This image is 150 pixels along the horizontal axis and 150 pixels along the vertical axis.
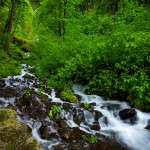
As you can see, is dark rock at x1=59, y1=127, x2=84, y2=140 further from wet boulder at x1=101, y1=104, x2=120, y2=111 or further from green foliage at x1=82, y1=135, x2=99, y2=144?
wet boulder at x1=101, y1=104, x2=120, y2=111

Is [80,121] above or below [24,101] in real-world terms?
below

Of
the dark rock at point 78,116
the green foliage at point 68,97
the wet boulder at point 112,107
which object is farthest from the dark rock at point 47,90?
the wet boulder at point 112,107

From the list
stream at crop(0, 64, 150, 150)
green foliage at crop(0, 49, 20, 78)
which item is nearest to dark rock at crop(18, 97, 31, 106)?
stream at crop(0, 64, 150, 150)

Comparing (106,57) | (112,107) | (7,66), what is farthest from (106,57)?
(7,66)

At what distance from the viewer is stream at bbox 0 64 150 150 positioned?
349 inches

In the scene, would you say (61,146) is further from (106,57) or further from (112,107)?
(106,57)

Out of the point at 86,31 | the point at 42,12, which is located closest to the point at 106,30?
the point at 86,31

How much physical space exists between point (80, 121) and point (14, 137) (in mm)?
3838

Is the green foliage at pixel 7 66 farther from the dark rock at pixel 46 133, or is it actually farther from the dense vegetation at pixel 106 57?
the dark rock at pixel 46 133

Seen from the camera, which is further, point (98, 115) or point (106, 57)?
point (106, 57)

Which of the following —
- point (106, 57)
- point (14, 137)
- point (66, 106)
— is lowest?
point (66, 106)

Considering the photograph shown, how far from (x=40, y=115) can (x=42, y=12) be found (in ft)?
51.3

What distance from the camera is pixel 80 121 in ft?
34.0

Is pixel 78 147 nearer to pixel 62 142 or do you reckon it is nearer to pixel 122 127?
pixel 62 142
